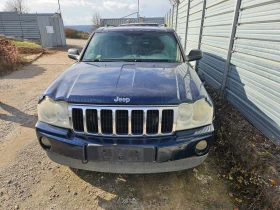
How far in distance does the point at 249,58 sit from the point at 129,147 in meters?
2.49

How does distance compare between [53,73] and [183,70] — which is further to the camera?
[53,73]

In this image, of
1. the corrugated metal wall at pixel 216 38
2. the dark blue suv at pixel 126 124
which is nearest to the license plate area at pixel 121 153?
the dark blue suv at pixel 126 124

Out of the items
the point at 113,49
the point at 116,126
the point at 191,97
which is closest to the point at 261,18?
the point at 191,97

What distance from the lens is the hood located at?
2.07m

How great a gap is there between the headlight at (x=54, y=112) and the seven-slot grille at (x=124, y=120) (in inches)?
4.0

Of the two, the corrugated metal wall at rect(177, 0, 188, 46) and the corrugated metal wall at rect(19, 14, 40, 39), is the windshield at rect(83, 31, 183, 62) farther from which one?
the corrugated metal wall at rect(19, 14, 40, 39)

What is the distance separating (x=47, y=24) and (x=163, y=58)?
1430cm

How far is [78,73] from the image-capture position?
2.66 metres

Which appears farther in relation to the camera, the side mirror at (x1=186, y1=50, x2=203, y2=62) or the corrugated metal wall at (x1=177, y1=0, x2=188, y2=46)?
the corrugated metal wall at (x1=177, y1=0, x2=188, y2=46)

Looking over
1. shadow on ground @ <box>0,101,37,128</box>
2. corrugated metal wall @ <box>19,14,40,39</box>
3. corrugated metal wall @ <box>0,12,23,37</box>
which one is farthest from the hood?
corrugated metal wall @ <box>0,12,23,37</box>

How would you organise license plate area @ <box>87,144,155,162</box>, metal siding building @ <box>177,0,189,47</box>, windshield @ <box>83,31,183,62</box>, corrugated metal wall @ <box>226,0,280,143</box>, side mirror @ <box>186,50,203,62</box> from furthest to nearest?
1. metal siding building @ <box>177,0,189,47</box>
2. side mirror @ <box>186,50,203,62</box>
3. windshield @ <box>83,31,183,62</box>
4. corrugated metal wall @ <box>226,0,280,143</box>
5. license plate area @ <box>87,144,155,162</box>

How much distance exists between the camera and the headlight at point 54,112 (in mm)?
2160

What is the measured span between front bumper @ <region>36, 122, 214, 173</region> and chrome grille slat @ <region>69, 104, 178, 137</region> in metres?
0.06

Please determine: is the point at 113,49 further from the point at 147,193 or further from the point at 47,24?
the point at 47,24
